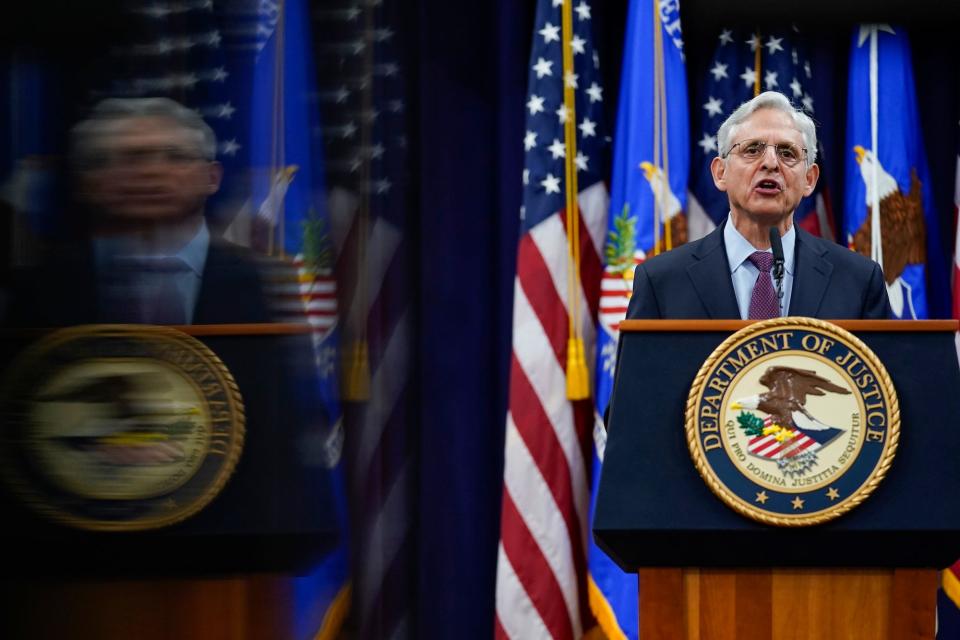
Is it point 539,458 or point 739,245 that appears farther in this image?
point 539,458

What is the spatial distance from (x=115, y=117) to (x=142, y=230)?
0.03 meters

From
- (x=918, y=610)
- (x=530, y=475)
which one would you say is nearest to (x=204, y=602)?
(x=918, y=610)

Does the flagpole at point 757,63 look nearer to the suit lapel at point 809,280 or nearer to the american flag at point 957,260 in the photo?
the american flag at point 957,260

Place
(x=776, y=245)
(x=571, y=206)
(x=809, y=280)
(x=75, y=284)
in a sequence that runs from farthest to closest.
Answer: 1. (x=571, y=206)
2. (x=809, y=280)
3. (x=776, y=245)
4. (x=75, y=284)

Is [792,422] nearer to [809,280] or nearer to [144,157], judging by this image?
[809,280]

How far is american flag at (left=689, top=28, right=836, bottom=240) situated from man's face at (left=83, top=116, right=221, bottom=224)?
3486 mm

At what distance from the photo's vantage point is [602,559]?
11.7 ft

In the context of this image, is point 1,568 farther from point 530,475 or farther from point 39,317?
point 530,475

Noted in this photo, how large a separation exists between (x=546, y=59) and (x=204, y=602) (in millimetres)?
3455

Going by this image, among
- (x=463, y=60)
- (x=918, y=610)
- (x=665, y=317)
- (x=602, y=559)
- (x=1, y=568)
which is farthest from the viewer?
(x=602, y=559)

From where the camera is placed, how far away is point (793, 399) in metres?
1.77

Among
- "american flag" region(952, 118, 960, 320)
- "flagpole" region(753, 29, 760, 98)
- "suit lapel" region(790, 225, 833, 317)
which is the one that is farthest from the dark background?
"suit lapel" region(790, 225, 833, 317)

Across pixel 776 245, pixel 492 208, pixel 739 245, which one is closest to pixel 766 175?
pixel 739 245

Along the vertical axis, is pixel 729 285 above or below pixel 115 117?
below
